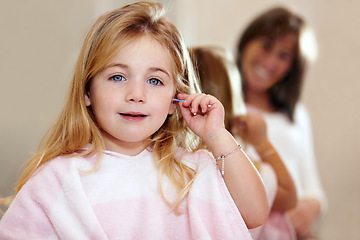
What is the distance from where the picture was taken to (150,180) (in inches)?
37.3

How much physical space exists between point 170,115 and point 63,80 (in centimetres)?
55

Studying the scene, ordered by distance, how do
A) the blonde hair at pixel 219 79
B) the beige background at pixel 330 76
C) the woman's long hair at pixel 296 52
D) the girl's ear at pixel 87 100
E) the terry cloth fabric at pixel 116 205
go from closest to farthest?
the terry cloth fabric at pixel 116 205 → the girl's ear at pixel 87 100 → the blonde hair at pixel 219 79 → the woman's long hair at pixel 296 52 → the beige background at pixel 330 76

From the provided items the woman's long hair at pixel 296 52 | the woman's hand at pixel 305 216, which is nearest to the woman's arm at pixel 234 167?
the woman's hand at pixel 305 216

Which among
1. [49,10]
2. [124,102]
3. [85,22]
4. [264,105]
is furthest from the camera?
[264,105]

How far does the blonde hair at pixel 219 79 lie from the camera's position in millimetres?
1242

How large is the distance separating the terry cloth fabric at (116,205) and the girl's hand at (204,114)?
0.06m

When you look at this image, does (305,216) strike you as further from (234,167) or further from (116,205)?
(116,205)

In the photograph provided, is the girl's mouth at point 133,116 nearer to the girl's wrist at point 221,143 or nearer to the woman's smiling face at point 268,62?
the girl's wrist at point 221,143

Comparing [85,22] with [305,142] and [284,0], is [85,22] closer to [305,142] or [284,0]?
[305,142]

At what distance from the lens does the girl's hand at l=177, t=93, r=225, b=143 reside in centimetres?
94

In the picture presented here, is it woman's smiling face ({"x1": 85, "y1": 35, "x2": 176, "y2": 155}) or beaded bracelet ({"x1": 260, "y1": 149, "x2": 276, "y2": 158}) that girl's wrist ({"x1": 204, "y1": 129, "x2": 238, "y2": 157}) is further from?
beaded bracelet ({"x1": 260, "y1": 149, "x2": 276, "y2": 158})

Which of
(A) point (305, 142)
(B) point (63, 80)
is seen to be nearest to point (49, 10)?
(B) point (63, 80)

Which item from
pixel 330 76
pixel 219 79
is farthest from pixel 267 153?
pixel 330 76

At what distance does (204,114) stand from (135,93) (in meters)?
0.18
